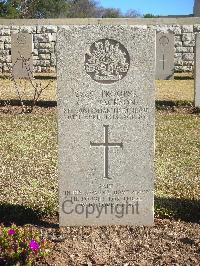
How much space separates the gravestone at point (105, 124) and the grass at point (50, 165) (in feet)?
1.81

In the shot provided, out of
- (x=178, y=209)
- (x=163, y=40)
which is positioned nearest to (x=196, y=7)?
(x=163, y=40)

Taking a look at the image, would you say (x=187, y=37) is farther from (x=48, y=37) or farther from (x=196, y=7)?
(x=196, y=7)

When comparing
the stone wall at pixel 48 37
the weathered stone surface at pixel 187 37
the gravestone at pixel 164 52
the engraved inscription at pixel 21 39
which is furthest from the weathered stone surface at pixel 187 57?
the engraved inscription at pixel 21 39

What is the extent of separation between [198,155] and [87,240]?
11.5 feet

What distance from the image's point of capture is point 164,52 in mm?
17438

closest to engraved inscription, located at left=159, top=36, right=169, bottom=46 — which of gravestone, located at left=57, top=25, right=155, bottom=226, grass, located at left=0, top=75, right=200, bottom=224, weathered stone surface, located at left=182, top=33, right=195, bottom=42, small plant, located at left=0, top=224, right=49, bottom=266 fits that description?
weathered stone surface, located at left=182, top=33, right=195, bottom=42

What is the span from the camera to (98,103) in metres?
4.05

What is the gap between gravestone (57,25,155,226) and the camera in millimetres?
3963

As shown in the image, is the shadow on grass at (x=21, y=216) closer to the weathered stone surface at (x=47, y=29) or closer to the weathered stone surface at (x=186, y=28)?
the weathered stone surface at (x=47, y=29)

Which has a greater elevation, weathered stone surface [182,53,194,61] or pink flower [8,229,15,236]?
weathered stone surface [182,53,194,61]

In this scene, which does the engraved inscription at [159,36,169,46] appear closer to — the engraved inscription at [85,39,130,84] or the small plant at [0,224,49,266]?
the engraved inscription at [85,39,130,84]

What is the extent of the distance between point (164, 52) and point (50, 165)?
11519mm

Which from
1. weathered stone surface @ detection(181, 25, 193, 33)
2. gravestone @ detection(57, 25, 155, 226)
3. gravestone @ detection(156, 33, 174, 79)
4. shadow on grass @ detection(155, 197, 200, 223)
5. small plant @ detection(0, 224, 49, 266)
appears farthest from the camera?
weathered stone surface @ detection(181, 25, 193, 33)

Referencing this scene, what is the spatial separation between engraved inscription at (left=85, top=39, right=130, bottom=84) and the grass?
4.43 feet
